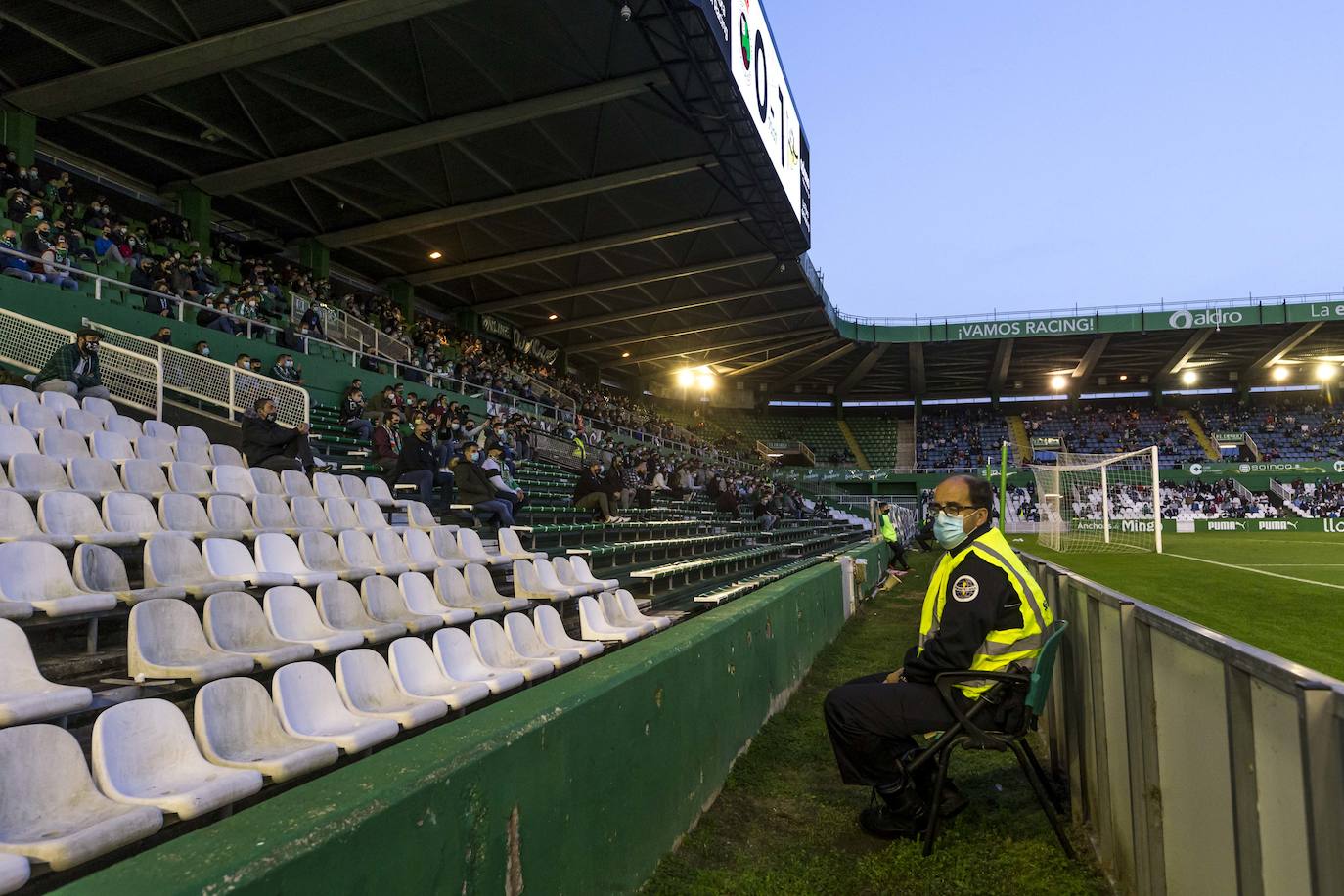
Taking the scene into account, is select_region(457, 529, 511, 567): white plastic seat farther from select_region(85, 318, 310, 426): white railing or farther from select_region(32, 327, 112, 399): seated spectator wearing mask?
select_region(85, 318, 310, 426): white railing

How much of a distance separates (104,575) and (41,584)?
15.3 inches

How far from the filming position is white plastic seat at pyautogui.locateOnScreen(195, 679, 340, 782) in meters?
2.50

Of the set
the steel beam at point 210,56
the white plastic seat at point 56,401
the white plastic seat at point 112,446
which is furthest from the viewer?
the steel beam at point 210,56

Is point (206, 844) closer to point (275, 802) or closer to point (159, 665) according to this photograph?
point (275, 802)

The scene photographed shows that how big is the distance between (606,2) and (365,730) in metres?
14.1

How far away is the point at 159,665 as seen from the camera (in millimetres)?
3246

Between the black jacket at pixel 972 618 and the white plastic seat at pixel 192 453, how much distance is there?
649 centimetres

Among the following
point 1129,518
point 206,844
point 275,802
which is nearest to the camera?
point 206,844

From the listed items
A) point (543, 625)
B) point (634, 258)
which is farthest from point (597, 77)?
point (543, 625)

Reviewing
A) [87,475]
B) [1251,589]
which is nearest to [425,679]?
[87,475]

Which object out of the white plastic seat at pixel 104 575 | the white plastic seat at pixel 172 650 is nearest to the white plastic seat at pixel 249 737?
the white plastic seat at pixel 172 650

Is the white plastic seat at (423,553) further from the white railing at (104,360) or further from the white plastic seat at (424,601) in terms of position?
the white railing at (104,360)

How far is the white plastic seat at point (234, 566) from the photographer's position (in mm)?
4598

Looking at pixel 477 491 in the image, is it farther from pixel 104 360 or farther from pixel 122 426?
pixel 104 360
